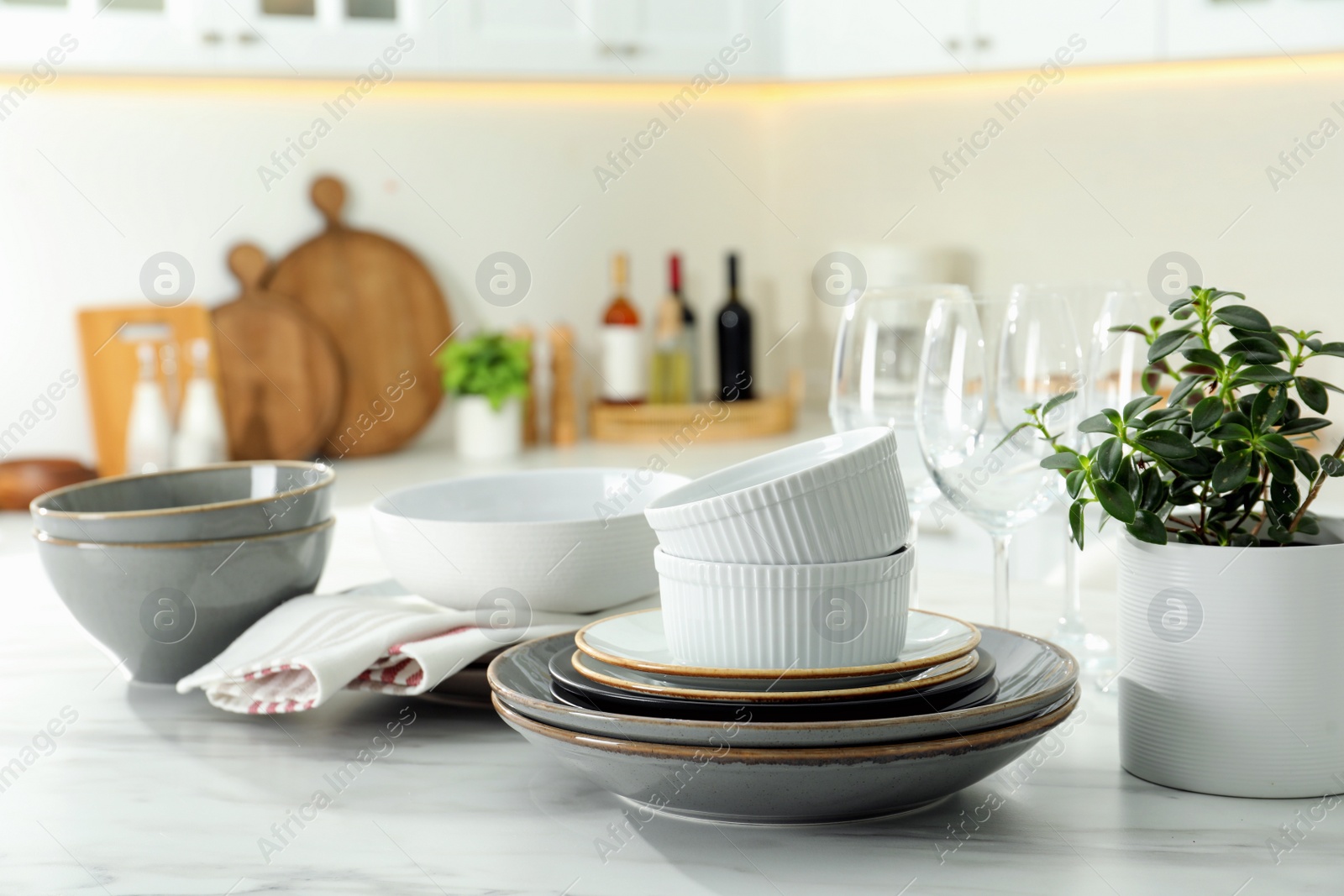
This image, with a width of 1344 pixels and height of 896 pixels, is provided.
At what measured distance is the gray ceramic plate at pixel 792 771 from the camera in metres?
0.57

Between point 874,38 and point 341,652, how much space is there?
6.49ft

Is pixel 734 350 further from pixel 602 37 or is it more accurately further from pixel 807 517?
pixel 807 517

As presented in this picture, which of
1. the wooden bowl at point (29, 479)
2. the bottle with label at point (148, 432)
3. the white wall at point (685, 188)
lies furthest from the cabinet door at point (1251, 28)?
the wooden bowl at point (29, 479)

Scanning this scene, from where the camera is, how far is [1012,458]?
774 mm

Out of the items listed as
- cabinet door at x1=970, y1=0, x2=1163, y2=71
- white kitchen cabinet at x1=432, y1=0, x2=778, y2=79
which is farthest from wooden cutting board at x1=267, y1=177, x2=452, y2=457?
cabinet door at x1=970, y1=0, x2=1163, y2=71

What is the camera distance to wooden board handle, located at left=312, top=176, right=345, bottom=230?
99.3 inches

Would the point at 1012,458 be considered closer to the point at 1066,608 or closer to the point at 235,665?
the point at 1066,608

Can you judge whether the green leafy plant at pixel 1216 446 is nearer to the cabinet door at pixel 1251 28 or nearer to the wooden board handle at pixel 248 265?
the cabinet door at pixel 1251 28

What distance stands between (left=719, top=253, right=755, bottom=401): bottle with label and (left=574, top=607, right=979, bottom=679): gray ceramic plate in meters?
2.06

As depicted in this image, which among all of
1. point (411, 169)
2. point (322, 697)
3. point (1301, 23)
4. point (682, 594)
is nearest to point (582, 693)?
point (682, 594)

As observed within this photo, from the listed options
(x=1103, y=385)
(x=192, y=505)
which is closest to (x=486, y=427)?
(x=192, y=505)

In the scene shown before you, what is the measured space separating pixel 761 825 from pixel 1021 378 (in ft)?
1.11

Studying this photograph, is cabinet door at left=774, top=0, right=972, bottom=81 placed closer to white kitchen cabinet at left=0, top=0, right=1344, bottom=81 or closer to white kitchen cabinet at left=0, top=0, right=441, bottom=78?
white kitchen cabinet at left=0, top=0, right=1344, bottom=81

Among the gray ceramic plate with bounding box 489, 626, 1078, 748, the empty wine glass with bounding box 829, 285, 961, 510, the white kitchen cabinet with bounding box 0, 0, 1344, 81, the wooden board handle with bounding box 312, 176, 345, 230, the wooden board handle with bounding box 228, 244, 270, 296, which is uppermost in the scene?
the white kitchen cabinet with bounding box 0, 0, 1344, 81
